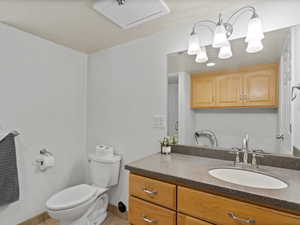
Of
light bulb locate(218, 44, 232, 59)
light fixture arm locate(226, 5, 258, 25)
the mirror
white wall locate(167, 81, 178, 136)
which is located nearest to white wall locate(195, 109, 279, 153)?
the mirror

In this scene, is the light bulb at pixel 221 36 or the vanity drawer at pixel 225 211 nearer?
the vanity drawer at pixel 225 211

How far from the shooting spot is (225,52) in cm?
129

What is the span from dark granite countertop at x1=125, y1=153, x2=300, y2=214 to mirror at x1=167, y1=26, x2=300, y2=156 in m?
0.21

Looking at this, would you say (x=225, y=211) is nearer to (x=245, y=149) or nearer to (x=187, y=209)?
(x=187, y=209)

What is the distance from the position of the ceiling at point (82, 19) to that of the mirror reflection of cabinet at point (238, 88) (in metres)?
0.51

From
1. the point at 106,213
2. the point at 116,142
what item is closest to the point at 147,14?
the point at 116,142

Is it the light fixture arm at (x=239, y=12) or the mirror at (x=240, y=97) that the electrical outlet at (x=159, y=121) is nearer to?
the mirror at (x=240, y=97)

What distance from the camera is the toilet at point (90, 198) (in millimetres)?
1394

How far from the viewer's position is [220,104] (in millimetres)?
1377

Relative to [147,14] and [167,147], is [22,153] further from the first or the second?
[147,14]

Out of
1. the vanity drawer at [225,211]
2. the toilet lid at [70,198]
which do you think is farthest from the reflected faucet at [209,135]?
the toilet lid at [70,198]

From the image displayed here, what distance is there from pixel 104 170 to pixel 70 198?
394 millimetres

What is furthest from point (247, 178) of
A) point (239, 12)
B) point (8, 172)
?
point (8, 172)

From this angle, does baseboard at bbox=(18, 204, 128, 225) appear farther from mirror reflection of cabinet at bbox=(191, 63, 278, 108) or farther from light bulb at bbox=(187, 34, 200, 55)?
light bulb at bbox=(187, 34, 200, 55)
